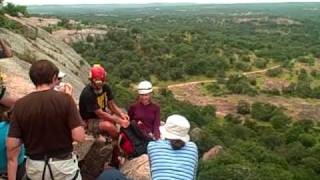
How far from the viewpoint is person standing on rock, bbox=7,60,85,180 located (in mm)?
5152

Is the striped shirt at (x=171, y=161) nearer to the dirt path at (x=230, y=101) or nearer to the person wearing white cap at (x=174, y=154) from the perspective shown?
the person wearing white cap at (x=174, y=154)

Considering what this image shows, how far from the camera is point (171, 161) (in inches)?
220

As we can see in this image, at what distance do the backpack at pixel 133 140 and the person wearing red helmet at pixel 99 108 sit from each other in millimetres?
99

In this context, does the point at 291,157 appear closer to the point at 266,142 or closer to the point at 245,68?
the point at 266,142

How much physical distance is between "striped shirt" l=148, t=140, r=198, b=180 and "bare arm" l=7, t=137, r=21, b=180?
1315 mm

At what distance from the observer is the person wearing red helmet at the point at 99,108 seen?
26.5ft

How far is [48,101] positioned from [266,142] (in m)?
37.6

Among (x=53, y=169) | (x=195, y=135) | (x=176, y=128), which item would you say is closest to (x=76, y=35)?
(x=195, y=135)

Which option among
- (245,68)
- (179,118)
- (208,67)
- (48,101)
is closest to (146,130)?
(179,118)

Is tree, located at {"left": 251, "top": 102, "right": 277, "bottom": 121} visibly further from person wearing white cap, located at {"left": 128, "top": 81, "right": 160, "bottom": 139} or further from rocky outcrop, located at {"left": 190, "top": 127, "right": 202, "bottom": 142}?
person wearing white cap, located at {"left": 128, "top": 81, "right": 160, "bottom": 139}

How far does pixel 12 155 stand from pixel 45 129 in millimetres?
457

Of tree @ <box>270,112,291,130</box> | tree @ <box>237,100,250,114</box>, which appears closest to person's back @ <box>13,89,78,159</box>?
tree @ <box>270,112,291,130</box>

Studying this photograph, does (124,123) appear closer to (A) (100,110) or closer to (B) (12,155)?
(A) (100,110)

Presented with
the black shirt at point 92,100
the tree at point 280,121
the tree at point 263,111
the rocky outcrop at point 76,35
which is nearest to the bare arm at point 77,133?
the black shirt at point 92,100
